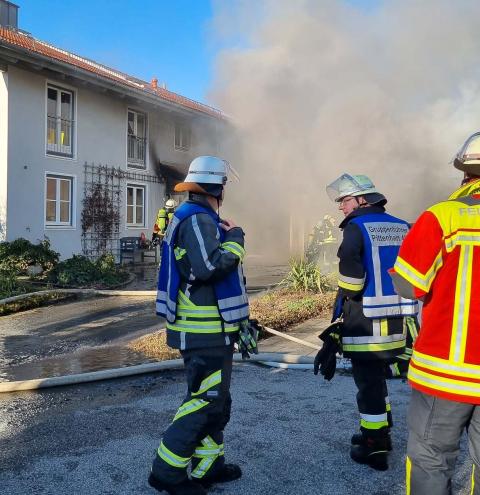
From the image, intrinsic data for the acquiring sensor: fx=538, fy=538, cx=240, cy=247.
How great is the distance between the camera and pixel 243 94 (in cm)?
1390

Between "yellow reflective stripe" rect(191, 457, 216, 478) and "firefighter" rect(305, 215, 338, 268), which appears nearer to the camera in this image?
"yellow reflective stripe" rect(191, 457, 216, 478)

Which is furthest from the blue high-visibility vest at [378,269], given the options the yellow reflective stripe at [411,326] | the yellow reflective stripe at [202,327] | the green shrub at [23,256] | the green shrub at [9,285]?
the green shrub at [23,256]

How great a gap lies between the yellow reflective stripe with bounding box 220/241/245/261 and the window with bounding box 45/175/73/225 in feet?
39.1

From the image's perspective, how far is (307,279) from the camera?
8578 mm

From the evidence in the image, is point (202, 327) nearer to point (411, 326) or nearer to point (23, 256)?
point (411, 326)

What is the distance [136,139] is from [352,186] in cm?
1433

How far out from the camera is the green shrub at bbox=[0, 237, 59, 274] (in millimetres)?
10555

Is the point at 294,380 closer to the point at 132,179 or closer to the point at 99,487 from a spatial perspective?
the point at 99,487

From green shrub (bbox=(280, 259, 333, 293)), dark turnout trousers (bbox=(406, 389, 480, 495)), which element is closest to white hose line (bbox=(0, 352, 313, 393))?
dark turnout trousers (bbox=(406, 389, 480, 495))

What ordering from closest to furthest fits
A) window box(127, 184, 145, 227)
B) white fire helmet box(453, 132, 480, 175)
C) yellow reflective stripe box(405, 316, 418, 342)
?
white fire helmet box(453, 132, 480, 175)
yellow reflective stripe box(405, 316, 418, 342)
window box(127, 184, 145, 227)

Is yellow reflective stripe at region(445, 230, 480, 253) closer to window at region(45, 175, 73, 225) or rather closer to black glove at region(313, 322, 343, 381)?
black glove at region(313, 322, 343, 381)

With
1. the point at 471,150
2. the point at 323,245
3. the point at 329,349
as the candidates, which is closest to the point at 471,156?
the point at 471,150

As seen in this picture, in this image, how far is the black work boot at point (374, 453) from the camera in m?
2.94

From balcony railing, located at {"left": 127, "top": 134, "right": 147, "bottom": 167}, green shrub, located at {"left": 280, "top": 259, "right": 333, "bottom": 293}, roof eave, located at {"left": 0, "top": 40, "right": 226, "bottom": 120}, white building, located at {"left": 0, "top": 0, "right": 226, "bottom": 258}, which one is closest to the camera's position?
green shrub, located at {"left": 280, "top": 259, "right": 333, "bottom": 293}
